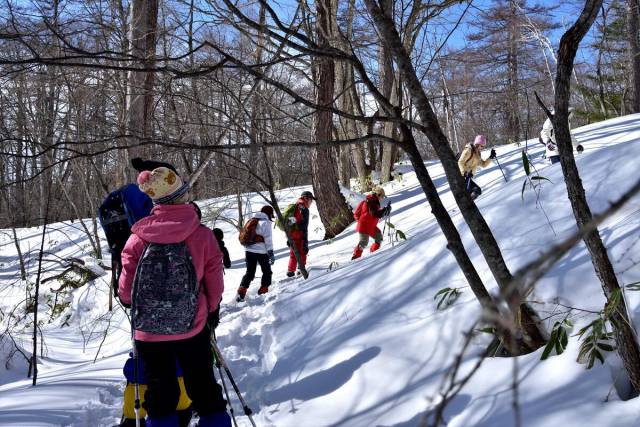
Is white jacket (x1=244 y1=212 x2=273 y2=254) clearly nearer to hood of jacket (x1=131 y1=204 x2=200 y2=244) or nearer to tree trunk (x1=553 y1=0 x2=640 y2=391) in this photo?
hood of jacket (x1=131 y1=204 x2=200 y2=244)

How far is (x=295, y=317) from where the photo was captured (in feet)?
16.0

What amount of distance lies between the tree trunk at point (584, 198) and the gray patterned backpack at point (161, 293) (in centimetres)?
201

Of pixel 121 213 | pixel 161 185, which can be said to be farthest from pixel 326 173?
pixel 161 185

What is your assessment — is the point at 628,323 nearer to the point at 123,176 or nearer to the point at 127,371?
the point at 127,371

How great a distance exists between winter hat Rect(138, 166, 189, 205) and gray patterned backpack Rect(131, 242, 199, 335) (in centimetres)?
30

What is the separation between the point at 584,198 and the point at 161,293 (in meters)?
2.17

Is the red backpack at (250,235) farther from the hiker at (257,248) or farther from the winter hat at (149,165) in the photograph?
the winter hat at (149,165)

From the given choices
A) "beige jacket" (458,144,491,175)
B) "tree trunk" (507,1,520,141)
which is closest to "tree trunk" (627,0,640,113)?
"tree trunk" (507,1,520,141)

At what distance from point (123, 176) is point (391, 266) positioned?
5653mm

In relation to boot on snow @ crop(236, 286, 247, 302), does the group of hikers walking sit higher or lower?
higher

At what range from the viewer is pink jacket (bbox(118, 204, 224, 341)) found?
2.69m

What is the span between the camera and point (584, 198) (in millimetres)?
2094

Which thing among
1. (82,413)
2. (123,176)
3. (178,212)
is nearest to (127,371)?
(82,413)

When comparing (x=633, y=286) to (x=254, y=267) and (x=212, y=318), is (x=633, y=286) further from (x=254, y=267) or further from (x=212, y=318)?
(x=254, y=267)
